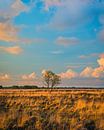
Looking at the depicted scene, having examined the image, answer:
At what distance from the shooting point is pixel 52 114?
100 ft

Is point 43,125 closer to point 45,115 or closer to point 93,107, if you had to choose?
point 45,115

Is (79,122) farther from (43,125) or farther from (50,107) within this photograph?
(50,107)

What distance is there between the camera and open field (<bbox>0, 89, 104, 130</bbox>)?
1087 inches

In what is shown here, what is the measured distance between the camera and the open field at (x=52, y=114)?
2761 cm

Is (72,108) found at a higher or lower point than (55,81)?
lower

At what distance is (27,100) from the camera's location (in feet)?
120

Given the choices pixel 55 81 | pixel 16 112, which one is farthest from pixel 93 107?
pixel 55 81

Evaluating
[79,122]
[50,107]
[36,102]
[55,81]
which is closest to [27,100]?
[36,102]

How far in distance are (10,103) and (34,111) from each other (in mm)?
3502

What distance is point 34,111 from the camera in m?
31.1

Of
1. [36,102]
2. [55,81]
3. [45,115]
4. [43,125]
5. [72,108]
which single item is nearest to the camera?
[43,125]

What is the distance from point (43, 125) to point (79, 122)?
260cm

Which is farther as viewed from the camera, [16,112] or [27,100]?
[27,100]

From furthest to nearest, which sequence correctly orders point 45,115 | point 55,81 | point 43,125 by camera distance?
point 55,81, point 45,115, point 43,125
